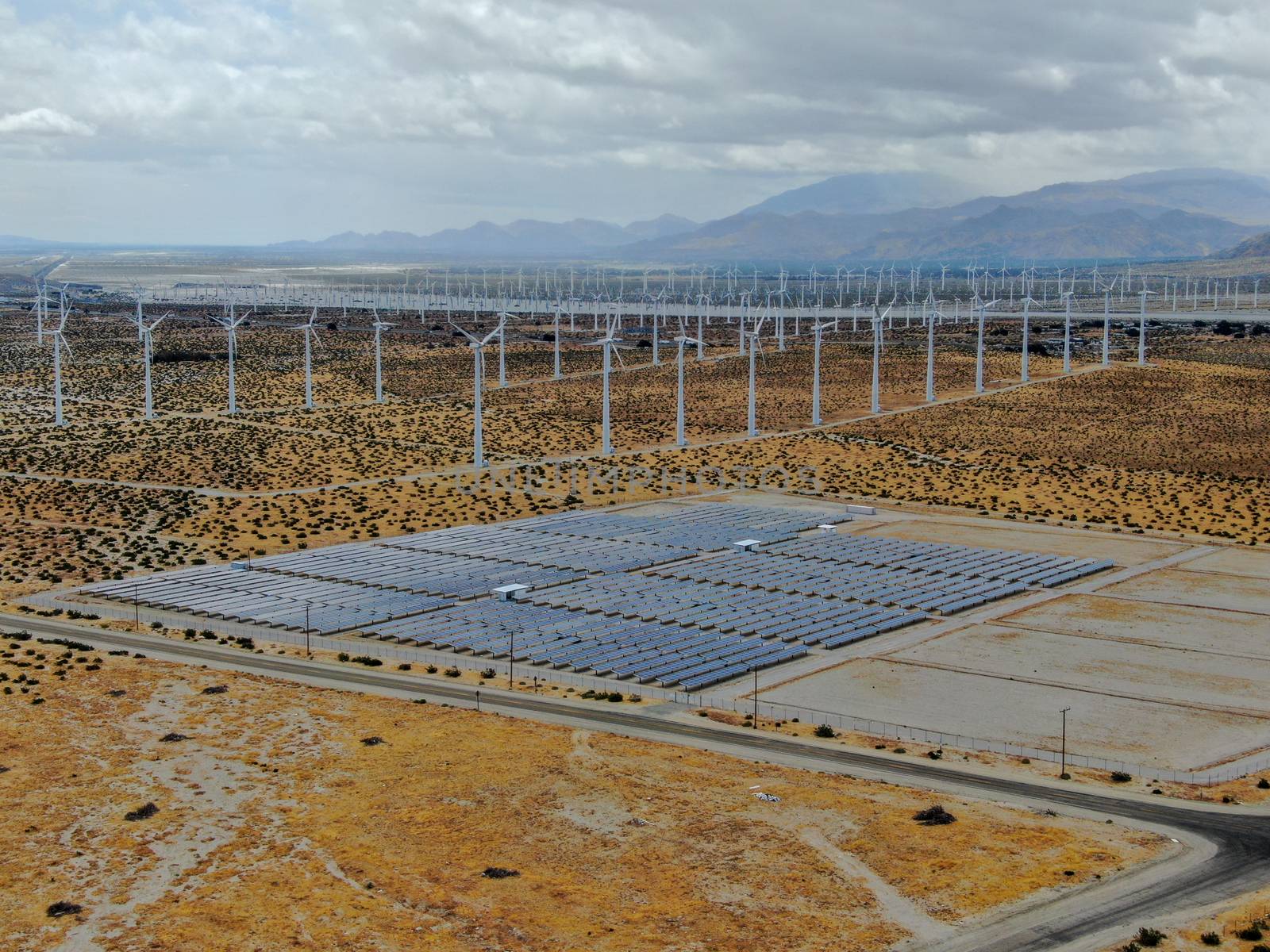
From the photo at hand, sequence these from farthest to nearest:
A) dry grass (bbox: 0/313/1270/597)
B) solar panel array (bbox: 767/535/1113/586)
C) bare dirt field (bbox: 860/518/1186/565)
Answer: dry grass (bbox: 0/313/1270/597) < bare dirt field (bbox: 860/518/1186/565) < solar panel array (bbox: 767/535/1113/586)

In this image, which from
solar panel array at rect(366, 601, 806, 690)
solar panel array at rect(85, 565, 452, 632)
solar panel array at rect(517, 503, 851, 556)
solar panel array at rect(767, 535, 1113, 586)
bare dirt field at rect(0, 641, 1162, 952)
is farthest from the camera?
solar panel array at rect(517, 503, 851, 556)

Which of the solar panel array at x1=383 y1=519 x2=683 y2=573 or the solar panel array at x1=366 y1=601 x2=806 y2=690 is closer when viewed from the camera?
the solar panel array at x1=366 y1=601 x2=806 y2=690

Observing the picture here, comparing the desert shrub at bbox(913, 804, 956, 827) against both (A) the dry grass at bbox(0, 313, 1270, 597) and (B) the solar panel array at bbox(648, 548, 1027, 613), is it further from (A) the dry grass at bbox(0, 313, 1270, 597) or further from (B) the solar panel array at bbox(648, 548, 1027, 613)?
(A) the dry grass at bbox(0, 313, 1270, 597)

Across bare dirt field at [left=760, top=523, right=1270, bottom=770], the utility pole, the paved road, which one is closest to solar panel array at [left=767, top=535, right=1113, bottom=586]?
bare dirt field at [left=760, top=523, right=1270, bottom=770]

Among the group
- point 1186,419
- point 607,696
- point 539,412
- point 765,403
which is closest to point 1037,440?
point 1186,419

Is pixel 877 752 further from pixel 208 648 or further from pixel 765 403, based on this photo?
pixel 765 403

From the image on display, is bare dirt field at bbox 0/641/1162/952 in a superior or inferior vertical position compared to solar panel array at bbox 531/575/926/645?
inferior

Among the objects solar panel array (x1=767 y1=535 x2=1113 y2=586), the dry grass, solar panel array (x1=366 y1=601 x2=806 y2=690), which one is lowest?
solar panel array (x1=366 y1=601 x2=806 y2=690)

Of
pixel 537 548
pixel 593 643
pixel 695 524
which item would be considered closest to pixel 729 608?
pixel 593 643
